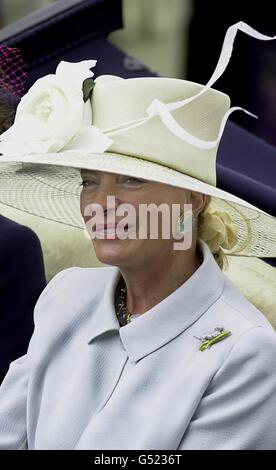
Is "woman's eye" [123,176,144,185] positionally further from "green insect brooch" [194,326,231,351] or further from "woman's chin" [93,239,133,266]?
"green insect brooch" [194,326,231,351]

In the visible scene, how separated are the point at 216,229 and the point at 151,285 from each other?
16 cm

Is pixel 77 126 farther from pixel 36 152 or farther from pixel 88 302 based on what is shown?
pixel 88 302

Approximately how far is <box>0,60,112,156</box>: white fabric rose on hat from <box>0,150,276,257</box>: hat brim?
0.07 ft

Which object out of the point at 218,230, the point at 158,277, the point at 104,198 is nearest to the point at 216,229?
the point at 218,230

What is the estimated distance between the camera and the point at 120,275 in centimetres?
221

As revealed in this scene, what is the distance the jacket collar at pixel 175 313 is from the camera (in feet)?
6.69

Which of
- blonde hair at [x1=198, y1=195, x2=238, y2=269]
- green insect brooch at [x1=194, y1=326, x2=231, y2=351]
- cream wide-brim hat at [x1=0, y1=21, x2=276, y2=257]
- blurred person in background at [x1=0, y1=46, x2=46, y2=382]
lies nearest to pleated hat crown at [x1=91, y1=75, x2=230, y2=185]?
cream wide-brim hat at [x1=0, y1=21, x2=276, y2=257]

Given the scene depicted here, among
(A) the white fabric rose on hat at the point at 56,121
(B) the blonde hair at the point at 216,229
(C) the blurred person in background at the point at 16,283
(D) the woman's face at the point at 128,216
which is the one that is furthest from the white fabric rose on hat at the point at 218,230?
(C) the blurred person in background at the point at 16,283

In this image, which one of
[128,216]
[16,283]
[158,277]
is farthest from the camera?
[16,283]

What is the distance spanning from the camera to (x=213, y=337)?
1.98 m

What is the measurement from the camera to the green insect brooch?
1.97m

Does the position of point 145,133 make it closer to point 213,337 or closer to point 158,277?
point 158,277

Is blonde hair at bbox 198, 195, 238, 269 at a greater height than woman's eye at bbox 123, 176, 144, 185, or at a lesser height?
lesser

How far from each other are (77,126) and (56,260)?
3.29 feet
